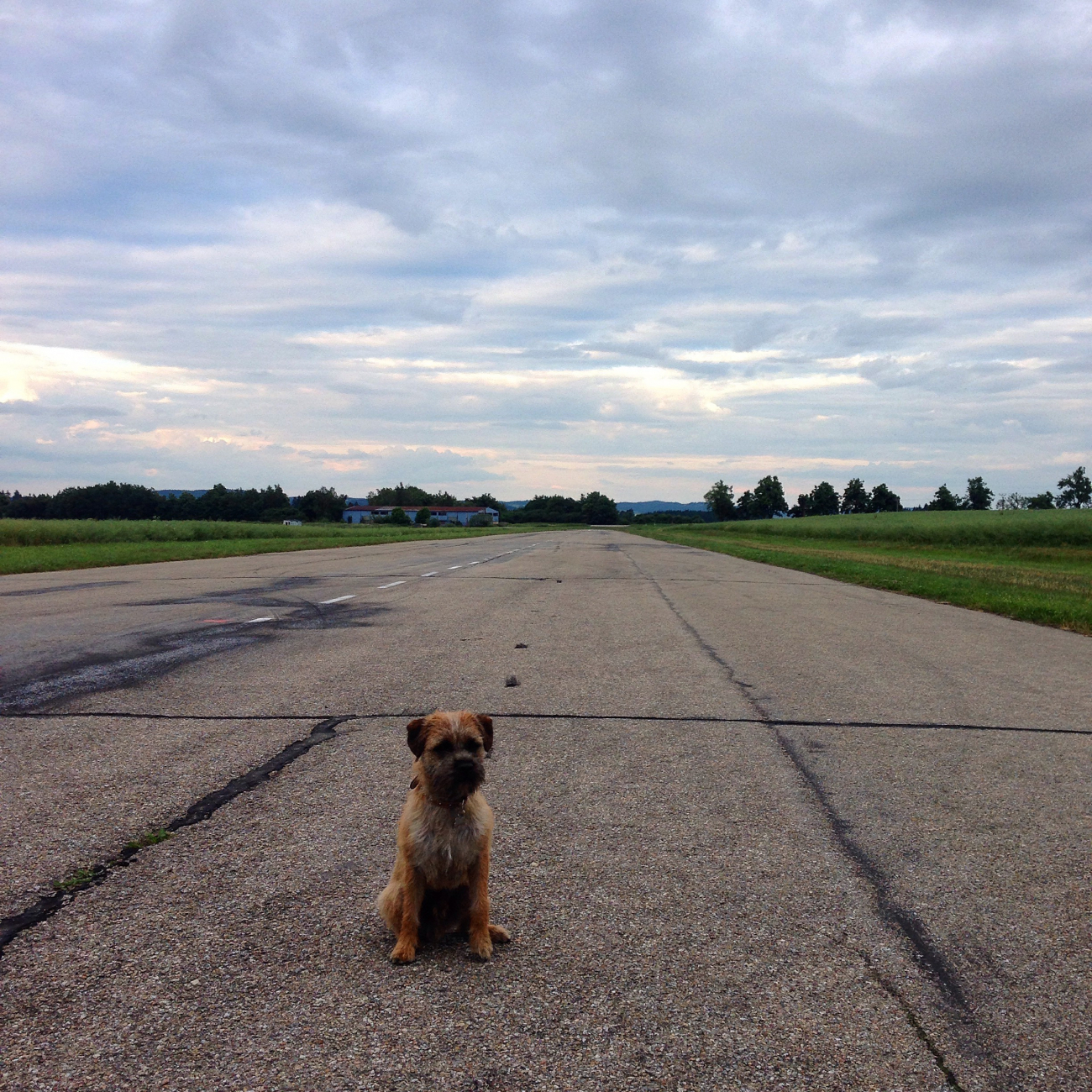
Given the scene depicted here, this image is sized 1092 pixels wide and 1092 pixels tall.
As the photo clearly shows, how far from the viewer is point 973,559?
134 ft

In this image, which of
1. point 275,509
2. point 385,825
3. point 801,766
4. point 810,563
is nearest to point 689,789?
point 801,766

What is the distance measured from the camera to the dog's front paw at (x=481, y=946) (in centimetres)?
315

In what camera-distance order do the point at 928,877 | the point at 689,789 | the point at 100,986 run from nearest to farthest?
A: the point at 100,986
the point at 928,877
the point at 689,789

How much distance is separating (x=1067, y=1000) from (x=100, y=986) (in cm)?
317

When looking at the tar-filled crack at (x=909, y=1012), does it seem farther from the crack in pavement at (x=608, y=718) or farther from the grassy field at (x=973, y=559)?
the grassy field at (x=973, y=559)

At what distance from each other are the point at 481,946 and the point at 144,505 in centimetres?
10208

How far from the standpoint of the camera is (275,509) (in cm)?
13288

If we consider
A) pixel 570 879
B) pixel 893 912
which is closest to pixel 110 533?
pixel 570 879

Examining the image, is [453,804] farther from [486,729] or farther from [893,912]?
[893,912]

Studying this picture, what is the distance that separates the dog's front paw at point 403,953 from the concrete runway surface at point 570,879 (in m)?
0.05

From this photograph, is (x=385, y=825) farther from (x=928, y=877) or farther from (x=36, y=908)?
(x=928, y=877)

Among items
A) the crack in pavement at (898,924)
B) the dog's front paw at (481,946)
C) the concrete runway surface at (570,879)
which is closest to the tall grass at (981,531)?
the concrete runway surface at (570,879)

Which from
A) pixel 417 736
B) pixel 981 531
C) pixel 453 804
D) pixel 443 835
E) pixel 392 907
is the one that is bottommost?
pixel 392 907

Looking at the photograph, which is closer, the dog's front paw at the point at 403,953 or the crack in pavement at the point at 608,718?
the dog's front paw at the point at 403,953
